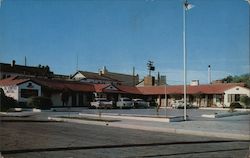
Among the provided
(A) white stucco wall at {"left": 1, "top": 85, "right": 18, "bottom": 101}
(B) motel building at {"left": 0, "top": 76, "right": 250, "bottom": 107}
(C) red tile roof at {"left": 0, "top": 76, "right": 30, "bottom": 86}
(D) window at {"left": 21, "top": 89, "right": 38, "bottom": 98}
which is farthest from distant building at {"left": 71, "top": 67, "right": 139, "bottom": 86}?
(C) red tile roof at {"left": 0, "top": 76, "right": 30, "bottom": 86}

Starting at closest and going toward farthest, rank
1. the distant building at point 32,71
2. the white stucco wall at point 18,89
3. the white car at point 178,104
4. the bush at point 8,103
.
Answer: the white stucco wall at point 18,89, the distant building at point 32,71, the bush at point 8,103, the white car at point 178,104

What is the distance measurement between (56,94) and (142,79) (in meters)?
63.4

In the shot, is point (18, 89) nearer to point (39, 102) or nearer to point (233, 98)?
point (39, 102)

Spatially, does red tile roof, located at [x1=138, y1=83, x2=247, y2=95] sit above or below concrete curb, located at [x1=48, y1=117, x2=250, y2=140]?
above

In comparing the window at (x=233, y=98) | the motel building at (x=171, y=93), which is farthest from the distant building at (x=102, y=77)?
the window at (x=233, y=98)

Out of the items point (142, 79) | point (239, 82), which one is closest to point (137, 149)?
point (239, 82)

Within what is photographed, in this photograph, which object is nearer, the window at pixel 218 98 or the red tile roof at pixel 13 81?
the red tile roof at pixel 13 81

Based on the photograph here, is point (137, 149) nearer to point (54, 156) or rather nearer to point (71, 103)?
point (54, 156)

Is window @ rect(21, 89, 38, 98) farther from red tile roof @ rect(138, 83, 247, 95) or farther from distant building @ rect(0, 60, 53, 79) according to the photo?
red tile roof @ rect(138, 83, 247, 95)

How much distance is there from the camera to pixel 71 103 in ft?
79.4

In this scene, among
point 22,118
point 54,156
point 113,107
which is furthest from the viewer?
point 113,107

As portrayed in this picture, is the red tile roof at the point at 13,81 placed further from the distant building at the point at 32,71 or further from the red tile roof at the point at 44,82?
the distant building at the point at 32,71

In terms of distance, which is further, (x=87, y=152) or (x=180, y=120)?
(x=180, y=120)

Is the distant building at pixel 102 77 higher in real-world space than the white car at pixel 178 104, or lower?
higher
